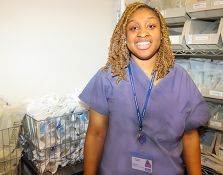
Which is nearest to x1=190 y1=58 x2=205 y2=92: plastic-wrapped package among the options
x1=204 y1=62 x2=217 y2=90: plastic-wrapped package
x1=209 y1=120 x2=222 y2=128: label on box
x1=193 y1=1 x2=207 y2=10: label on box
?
x1=204 y1=62 x2=217 y2=90: plastic-wrapped package

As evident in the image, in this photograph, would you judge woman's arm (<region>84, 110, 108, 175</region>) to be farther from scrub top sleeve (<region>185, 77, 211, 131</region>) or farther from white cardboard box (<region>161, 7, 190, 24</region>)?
white cardboard box (<region>161, 7, 190, 24</region>)

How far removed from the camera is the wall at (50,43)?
63.0 inches

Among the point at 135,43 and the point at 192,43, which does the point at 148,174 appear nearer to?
the point at 135,43

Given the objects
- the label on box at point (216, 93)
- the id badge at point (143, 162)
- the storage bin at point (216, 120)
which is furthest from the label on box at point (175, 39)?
the id badge at point (143, 162)

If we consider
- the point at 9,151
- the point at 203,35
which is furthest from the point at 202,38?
the point at 9,151

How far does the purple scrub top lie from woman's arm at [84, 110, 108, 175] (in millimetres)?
38

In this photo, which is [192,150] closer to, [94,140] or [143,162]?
[143,162]

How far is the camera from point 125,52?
111cm

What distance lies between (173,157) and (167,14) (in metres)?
0.88

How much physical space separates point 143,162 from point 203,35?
2.51ft

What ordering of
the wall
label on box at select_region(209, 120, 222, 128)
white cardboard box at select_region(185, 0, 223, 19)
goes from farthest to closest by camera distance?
the wall
label on box at select_region(209, 120, 222, 128)
white cardboard box at select_region(185, 0, 223, 19)

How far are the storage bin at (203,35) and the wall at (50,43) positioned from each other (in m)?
0.81

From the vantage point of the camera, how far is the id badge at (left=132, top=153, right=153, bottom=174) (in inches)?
40.7

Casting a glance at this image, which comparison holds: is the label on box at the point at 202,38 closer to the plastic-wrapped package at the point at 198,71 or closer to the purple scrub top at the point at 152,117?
the plastic-wrapped package at the point at 198,71
